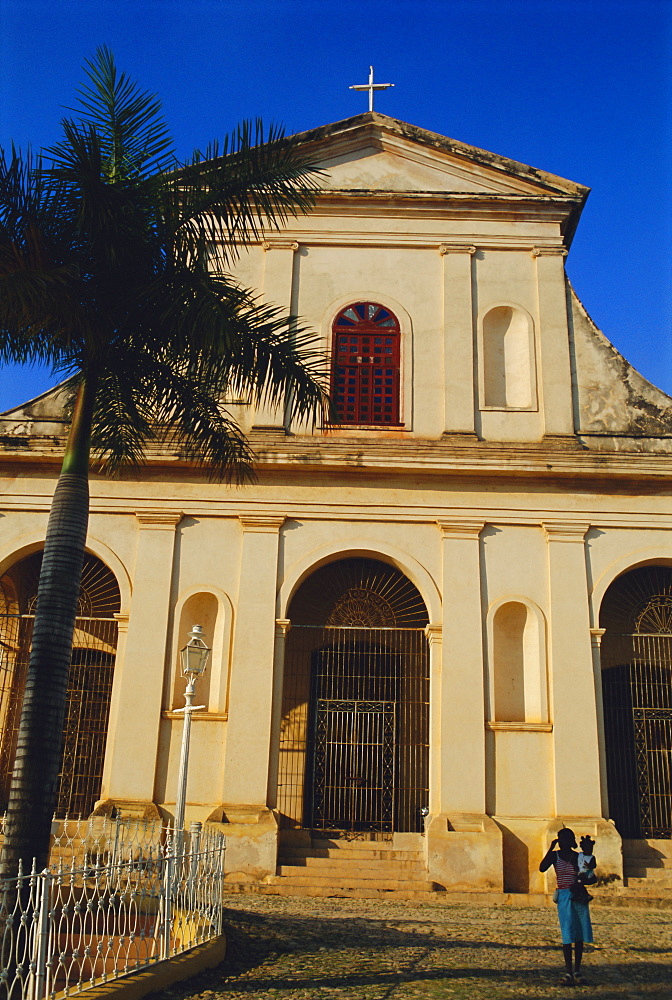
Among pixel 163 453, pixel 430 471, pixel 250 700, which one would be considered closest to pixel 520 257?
pixel 430 471

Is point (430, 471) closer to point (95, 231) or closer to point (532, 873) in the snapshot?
point (532, 873)

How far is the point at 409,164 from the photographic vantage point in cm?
1559

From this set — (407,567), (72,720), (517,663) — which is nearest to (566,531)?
(517,663)

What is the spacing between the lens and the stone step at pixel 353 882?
11859 mm

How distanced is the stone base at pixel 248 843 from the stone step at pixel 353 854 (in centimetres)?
51

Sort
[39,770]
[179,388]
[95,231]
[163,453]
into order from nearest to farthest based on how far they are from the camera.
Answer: [39,770]
[95,231]
[179,388]
[163,453]

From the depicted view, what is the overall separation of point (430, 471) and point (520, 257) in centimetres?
391

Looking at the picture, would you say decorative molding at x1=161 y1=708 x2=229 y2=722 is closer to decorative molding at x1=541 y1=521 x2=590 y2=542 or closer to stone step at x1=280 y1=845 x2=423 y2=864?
stone step at x1=280 y1=845 x2=423 y2=864

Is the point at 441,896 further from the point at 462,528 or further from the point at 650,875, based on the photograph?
the point at 462,528

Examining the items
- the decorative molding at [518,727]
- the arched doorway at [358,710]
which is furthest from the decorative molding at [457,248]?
the decorative molding at [518,727]

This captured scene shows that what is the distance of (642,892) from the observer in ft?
39.9

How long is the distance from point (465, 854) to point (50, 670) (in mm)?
6792

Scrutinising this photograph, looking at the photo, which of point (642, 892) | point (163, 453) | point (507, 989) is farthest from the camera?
point (163, 453)

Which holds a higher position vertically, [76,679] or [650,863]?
[76,679]
